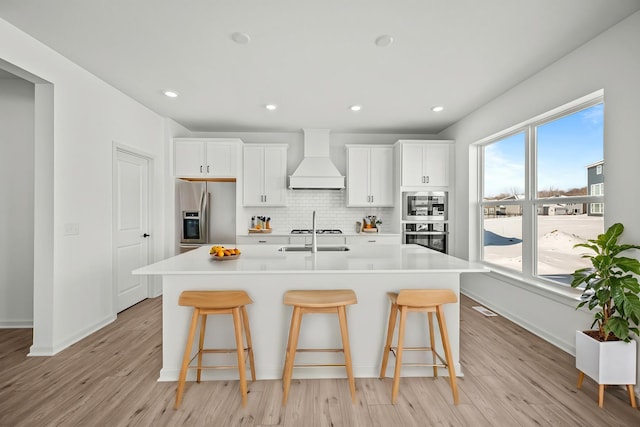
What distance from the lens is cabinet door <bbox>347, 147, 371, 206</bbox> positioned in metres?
5.20

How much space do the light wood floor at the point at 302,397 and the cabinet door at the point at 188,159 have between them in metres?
2.81

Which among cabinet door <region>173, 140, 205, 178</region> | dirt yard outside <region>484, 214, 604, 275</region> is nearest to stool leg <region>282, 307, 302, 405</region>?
dirt yard outside <region>484, 214, 604, 275</region>

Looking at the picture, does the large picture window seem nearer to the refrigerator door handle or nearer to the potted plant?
the potted plant

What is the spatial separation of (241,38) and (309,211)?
3.37m

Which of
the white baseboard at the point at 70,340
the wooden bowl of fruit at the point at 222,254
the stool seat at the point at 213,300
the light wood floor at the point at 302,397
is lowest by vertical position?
the light wood floor at the point at 302,397

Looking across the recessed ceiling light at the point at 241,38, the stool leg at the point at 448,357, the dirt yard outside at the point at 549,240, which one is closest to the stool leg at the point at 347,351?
the stool leg at the point at 448,357

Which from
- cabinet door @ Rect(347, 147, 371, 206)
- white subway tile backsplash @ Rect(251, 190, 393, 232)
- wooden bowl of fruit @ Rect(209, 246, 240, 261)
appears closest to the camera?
wooden bowl of fruit @ Rect(209, 246, 240, 261)

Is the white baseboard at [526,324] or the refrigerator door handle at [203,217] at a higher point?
the refrigerator door handle at [203,217]

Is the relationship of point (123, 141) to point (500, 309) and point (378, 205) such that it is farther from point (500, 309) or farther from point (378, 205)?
point (500, 309)

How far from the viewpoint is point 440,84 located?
338 cm

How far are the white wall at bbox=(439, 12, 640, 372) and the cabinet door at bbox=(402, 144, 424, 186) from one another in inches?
35.6

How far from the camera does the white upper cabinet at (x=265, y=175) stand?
201 inches

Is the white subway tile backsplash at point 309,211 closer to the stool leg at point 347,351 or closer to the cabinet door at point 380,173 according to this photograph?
the cabinet door at point 380,173

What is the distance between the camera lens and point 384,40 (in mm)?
2479
